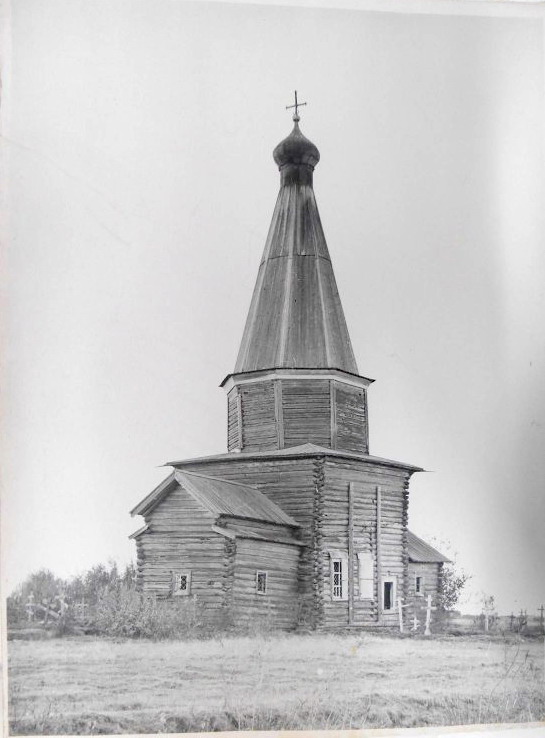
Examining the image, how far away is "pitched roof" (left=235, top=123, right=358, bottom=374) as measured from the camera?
17.2 metres

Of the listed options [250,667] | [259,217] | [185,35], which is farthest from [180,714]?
[185,35]

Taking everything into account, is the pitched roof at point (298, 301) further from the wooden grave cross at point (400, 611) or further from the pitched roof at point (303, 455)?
the wooden grave cross at point (400, 611)

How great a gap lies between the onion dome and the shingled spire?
607mm

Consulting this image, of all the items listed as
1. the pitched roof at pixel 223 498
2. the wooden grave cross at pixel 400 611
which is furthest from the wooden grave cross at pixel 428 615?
the pitched roof at pixel 223 498

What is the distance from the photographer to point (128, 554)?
1517cm

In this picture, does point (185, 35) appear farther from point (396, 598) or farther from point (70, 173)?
point (396, 598)

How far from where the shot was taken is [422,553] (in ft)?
53.9

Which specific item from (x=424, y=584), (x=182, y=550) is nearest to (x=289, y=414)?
(x=182, y=550)

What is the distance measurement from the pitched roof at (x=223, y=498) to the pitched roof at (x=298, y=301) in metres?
2.12

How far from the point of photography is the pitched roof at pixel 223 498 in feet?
50.9

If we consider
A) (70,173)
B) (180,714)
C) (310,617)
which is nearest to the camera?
(180,714)

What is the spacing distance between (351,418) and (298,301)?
229cm

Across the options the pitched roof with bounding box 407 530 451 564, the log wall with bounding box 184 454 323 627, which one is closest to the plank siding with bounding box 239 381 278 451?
the log wall with bounding box 184 454 323 627

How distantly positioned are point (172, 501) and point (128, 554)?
1.14 meters
